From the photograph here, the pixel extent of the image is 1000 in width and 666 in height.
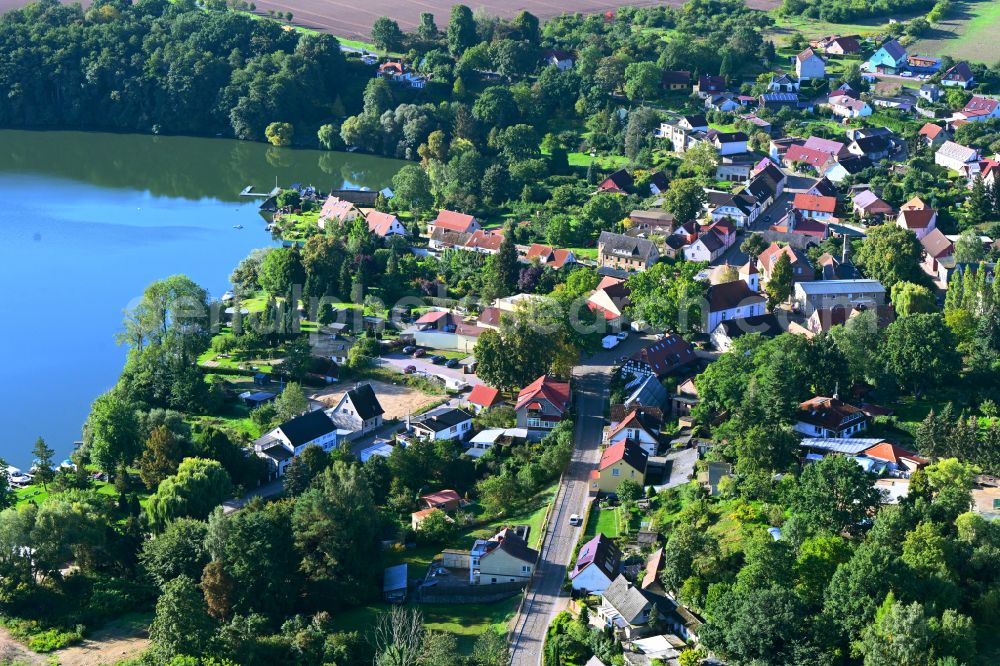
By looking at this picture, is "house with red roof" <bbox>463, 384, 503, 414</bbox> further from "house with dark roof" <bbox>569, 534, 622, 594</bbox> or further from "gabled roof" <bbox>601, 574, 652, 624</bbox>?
"gabled roof" <bbox>601, 574, 652, 624</bbox>

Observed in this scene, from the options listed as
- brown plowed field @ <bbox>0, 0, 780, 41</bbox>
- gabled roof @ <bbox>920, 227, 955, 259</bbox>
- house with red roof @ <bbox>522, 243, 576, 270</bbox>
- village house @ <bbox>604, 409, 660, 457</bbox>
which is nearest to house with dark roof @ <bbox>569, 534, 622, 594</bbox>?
village house @ <bbox>604, 409, 660, 457</bbox>

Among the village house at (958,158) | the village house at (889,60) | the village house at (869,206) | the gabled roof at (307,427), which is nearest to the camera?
the gabled roof at (307,427)

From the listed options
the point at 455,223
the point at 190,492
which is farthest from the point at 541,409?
the point at 455,223

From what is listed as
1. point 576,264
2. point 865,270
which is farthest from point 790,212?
point 576,264

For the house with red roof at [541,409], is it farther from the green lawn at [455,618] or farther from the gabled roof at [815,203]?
the gabled roof at [815,203]

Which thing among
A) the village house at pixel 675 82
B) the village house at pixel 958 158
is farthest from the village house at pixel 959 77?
the village house at pixel 675 82

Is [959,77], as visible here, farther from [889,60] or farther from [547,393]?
[547,393]

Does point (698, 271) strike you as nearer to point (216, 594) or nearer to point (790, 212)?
point (790, 212)
